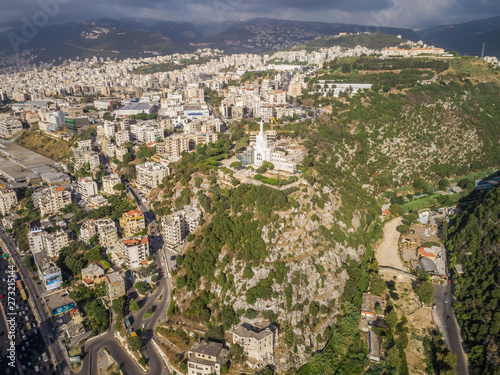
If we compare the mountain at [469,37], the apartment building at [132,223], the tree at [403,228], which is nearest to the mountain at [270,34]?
the mountain at [469,37]

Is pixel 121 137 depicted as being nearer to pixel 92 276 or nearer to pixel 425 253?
pixel 92 276

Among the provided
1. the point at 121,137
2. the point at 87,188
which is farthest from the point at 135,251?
the point at 121,137

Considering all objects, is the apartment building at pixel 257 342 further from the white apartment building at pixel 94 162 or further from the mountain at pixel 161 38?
the mountain at pixel 161 38

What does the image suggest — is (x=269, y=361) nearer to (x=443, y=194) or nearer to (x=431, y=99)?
(x=443, y=194)

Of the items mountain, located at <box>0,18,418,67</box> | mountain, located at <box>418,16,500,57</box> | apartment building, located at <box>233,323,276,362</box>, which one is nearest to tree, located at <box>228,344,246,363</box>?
apartment building, located at <box>233,323,276,362</box>

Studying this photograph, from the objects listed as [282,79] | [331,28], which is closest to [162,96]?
[282,79]

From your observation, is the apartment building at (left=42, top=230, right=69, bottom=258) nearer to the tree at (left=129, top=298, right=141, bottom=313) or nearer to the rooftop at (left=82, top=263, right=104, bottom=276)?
the rooftop at (left=82, top=263, right=104, bottom=276)
